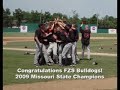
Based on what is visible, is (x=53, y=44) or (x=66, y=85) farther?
(x=53, y=44)

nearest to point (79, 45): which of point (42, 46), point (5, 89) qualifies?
point (42, 46)

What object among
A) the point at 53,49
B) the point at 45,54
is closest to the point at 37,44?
the point at 45,54

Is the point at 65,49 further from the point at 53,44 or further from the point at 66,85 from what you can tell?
the point at 66,85

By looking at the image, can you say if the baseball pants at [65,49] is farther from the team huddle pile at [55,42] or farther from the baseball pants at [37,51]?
the baseball pants at [37,51]

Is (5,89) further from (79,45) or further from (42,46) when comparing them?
(79,45)

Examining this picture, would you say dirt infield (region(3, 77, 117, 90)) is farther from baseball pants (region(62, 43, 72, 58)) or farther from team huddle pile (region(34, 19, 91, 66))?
baseball pants (region(62, 43, 72, 58))

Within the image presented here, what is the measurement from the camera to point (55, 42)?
1152 cm

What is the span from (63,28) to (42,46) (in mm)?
844

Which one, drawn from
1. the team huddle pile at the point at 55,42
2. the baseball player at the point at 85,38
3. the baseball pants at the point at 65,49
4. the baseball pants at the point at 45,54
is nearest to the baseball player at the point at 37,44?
the team huddle pile at the point at 55,42

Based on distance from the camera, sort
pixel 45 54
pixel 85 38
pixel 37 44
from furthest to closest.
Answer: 1. pixel 85 38
2. pixel 45 54
3. pixel 37 44

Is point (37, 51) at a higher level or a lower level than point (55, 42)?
lower

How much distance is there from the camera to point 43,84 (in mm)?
11055

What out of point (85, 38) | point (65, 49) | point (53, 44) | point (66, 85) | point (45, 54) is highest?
point (85, 38)

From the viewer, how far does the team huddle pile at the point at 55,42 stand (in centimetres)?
1140
